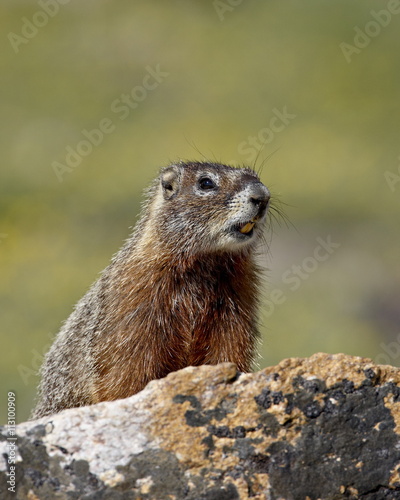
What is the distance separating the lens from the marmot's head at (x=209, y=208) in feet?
30.7

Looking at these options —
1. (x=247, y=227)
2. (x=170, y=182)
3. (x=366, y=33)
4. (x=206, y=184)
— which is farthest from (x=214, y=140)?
(x=247, y=227)

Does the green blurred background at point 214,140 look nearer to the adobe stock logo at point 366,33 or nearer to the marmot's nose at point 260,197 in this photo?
the adobe stock logo at point 366,33

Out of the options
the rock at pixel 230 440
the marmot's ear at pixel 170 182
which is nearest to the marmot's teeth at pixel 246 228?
the marmot's ear at pixel 170 182

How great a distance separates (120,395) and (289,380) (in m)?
2.78

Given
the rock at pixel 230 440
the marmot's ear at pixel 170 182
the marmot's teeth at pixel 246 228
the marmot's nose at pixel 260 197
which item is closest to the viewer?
the rock at pixel 230 440

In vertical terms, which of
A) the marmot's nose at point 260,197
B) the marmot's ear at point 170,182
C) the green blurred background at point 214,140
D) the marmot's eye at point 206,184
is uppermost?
the green blurred background at point 214,140

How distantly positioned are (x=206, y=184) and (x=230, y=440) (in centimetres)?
379

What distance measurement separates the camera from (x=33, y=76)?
2919cm

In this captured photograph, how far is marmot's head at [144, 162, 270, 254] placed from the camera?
9352 mm

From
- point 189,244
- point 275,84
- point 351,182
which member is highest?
point 275,84

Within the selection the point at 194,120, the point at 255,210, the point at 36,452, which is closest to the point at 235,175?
the point at 255,210

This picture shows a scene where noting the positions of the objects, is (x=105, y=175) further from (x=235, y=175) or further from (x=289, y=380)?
(x=289, y=380)

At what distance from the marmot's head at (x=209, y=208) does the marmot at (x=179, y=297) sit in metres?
0.01

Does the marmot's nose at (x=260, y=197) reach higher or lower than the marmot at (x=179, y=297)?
higher
